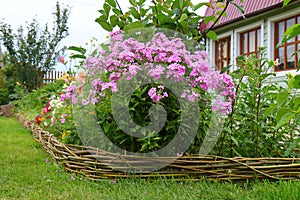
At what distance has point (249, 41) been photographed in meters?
9.21

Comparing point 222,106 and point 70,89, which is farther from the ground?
point 70,89

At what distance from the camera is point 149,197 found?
6.04 ft

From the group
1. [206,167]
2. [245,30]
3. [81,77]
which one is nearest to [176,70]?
[206,167]

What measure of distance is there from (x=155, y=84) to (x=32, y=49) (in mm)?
11629

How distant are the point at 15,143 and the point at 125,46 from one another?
2697 mm

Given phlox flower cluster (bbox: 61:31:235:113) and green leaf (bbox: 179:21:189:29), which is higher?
green leaf (bbox: 179:21:189:29)

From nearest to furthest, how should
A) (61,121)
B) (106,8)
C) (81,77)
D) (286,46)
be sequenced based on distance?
1. (106,8)
2. (81,77)
3. (61,121)
4. (286,46)

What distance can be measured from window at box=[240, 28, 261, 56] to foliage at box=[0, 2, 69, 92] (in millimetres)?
7250

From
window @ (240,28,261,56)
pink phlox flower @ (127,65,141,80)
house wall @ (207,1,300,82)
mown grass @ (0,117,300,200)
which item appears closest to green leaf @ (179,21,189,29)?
pink phlox flower @ (127,65,141,80)

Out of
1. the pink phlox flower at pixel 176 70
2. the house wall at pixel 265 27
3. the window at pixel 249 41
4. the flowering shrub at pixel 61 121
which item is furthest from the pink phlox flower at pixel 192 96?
the window at pixel 249 41

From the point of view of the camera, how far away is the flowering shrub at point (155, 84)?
2240 millimetres

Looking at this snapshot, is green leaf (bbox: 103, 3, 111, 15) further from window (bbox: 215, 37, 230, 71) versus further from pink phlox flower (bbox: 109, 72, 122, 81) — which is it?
Answer: window (bbox: 215, 37, 230, 71)

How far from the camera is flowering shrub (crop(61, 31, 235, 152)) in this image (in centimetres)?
224

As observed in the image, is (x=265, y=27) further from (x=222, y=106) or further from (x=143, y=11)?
(x=222, y=106)
